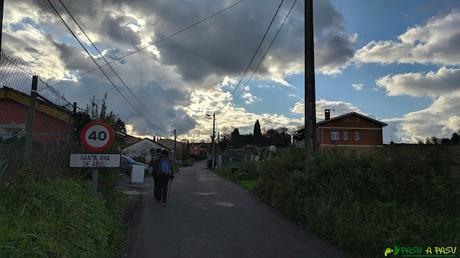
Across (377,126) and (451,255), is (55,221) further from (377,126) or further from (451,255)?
(377,126)

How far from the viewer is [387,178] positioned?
8297mm

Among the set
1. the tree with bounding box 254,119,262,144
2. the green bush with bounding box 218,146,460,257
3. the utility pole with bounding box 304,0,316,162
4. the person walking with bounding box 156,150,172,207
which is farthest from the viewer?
the tree with bounding box 254,119,262,144

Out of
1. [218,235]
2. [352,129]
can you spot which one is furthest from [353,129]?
[218,235]

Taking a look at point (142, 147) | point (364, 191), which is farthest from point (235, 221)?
point (142, 147)

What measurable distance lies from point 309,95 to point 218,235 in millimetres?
5511

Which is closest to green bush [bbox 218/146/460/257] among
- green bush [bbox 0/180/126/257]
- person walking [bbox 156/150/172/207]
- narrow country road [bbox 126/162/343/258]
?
narrow country road [bbox 126/162/343/258]

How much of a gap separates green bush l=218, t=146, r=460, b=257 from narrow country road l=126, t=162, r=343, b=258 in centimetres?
A: 48

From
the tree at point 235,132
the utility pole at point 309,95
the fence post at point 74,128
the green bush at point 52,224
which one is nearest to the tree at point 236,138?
the tree at point 235,132

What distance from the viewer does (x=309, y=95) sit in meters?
12.4

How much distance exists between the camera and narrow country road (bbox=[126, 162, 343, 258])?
711cm

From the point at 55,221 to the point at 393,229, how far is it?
519 centimetres

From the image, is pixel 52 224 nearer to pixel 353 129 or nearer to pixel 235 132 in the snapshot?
pixel 353 129

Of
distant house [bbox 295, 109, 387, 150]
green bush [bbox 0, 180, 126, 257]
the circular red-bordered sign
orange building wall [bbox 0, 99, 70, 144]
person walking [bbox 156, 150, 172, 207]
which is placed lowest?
green bush [bbox 0, 180, 126, 257]

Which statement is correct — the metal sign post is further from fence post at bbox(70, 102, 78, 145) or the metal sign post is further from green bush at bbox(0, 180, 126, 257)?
fence post at bbox(70, 102, 78, 145)
